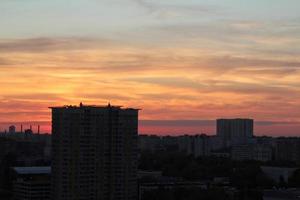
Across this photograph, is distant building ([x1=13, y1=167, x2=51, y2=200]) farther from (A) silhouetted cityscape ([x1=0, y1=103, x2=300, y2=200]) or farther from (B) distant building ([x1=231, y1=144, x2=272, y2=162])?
(B) distant building ([x1=231, y1=144, x2=272, y2=162])

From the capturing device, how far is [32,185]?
28.5 metres

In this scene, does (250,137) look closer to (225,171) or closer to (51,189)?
(225,171)

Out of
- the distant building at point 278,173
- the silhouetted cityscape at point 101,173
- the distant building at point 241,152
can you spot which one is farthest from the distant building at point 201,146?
the silhouetted cityscape at point 101,173

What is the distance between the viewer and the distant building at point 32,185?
28344 mm

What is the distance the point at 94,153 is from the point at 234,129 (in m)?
51.9

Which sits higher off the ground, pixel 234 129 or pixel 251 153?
pixel 234 129

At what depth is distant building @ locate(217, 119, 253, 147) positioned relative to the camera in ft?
249

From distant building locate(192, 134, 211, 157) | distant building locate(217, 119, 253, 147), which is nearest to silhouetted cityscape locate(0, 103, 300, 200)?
distant building locate(192, 134, 211, 157)

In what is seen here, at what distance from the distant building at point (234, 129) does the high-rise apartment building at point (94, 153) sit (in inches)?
1877

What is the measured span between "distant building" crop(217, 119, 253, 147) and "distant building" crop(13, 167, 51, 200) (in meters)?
44.8

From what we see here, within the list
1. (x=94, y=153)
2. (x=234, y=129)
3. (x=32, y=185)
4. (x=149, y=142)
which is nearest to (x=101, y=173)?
(x=94, y=153)

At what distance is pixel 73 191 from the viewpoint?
25469 mm

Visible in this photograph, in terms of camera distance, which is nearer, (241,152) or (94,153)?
(94,153)

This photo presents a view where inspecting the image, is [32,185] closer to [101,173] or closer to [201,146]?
[101,173]
